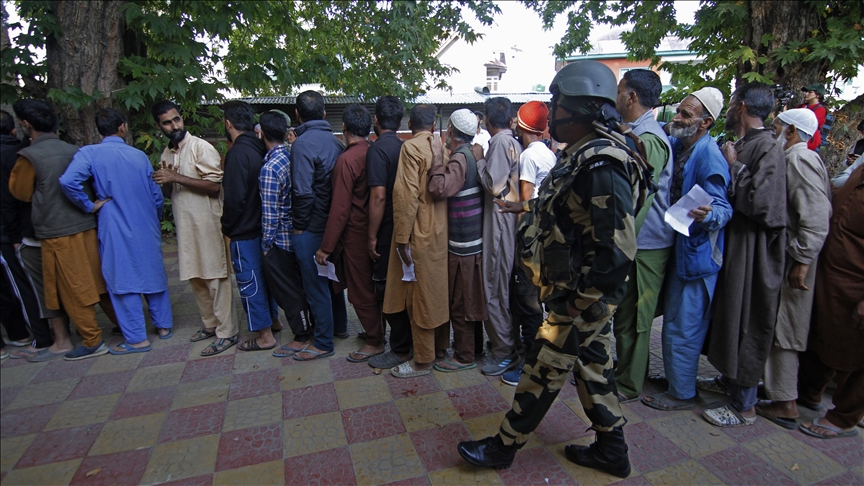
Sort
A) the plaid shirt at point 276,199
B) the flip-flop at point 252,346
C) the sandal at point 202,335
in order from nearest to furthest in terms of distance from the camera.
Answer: the plaid shirt at point 276,199 < the flip-flop at point 252,346 < the sandal at point 202,335

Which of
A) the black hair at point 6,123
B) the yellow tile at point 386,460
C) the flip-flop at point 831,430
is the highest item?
the black hair at point 6,123

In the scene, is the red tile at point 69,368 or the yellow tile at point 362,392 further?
the red tile at point 69,368

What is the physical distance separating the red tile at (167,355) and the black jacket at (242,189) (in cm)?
115

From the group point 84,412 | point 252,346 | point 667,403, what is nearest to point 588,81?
point 667,403

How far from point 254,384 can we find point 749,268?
136 inches

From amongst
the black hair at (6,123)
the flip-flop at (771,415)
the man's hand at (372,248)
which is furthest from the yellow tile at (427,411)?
the black hair at (6,123)

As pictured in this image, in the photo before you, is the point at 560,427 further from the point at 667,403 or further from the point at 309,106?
the point at 309,106

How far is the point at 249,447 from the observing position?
8.65 ft

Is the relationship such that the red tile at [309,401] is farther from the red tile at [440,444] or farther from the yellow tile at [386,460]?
the red tile at [440,444]

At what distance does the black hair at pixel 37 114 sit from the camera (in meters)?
3.36

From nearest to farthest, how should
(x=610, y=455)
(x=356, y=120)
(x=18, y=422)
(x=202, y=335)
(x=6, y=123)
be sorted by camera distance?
(x=18, y=422) → (x=610, y=455) → (x=356, y=120) → (x=6, y=123) → (x=202, y=335)

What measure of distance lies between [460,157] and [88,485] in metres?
2.88

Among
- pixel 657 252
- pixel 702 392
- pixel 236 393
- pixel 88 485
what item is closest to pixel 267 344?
pixel 236 393

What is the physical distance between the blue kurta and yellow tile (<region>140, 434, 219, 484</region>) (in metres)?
1.76
